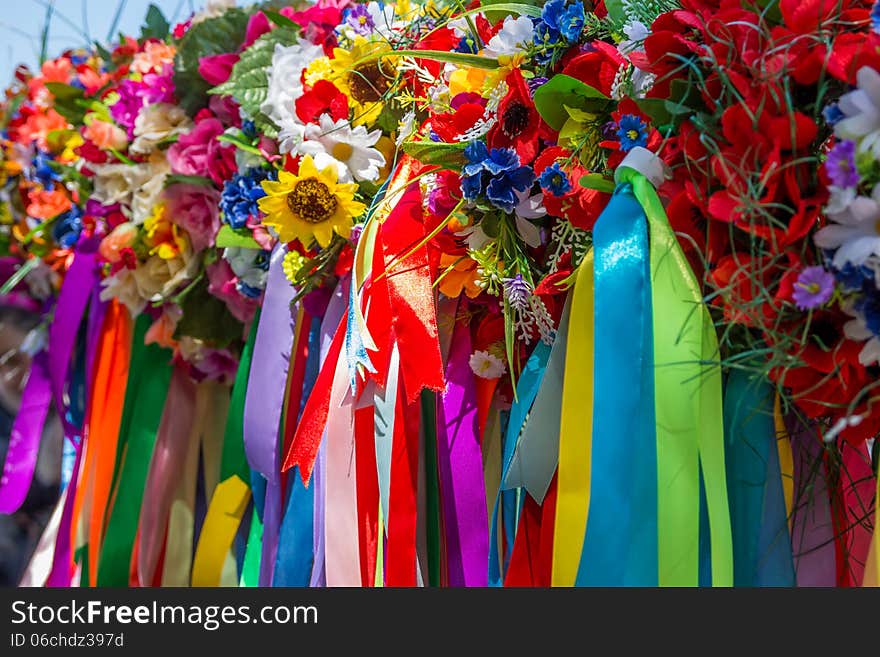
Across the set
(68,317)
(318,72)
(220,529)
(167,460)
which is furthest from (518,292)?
(68,317)

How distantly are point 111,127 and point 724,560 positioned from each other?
1098mm

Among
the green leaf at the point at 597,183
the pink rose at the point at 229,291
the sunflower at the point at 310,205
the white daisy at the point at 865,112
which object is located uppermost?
the pink rose at the point at 229,291

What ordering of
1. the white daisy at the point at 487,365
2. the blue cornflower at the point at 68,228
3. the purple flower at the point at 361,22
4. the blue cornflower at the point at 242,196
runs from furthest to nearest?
the blue cornflower at the point at 68,228
the blue cornflower at the point at 242,196
the purple flower at the point at 361,22
the white daisy at the point at 487,365

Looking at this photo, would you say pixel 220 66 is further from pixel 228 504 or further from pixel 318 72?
pixel 228 504

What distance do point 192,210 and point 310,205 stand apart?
32cm

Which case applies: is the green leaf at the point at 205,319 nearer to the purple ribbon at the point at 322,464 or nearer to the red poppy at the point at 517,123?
the purple ribbon at the point at 322,464

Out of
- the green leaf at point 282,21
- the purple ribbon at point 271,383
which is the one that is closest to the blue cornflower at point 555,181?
the purple ribbon at point 271,383

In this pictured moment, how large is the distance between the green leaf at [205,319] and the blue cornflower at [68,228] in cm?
33

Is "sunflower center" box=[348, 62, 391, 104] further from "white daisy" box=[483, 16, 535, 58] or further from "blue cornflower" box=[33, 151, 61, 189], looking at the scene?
"blue cornflower" box=[33, 151, 61, 189]

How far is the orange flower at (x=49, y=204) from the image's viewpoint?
159 centimetres

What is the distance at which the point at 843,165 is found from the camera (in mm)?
645

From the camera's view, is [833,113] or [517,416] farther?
[517,416]

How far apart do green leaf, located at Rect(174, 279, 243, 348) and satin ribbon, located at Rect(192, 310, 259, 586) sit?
6 centimetres

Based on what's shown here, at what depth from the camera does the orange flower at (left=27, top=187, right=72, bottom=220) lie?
1587mm
